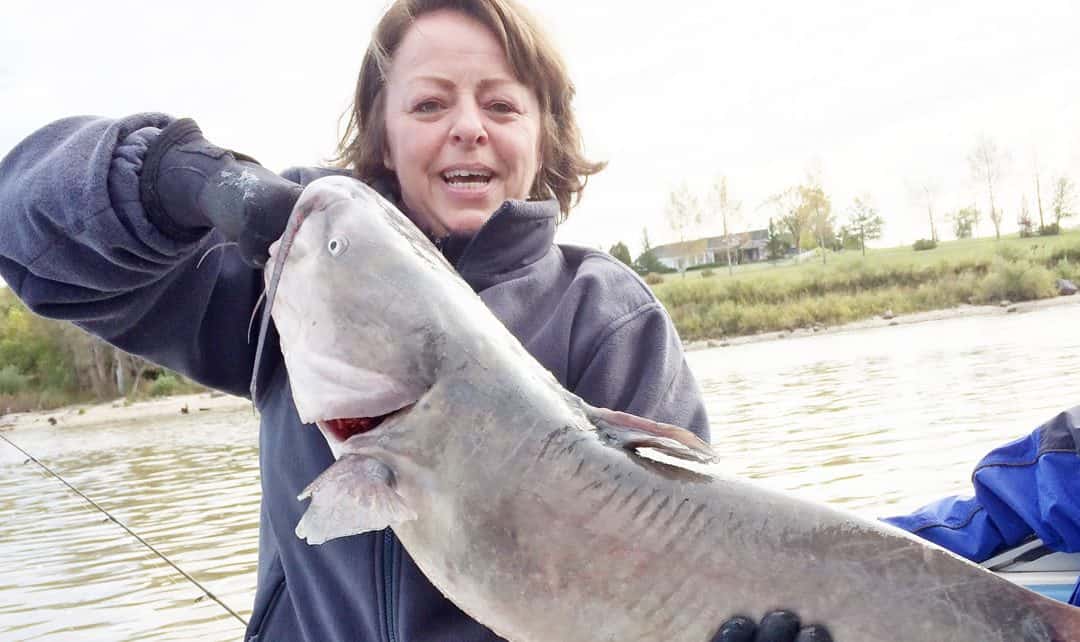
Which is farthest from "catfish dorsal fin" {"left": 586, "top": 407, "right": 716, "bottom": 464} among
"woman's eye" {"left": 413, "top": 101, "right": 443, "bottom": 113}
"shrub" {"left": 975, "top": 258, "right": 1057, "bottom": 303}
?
"shrub" {"left": 975, "top": 258, "right": 1057, "bottom": 303}

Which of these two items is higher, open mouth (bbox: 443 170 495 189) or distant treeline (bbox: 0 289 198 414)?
open mouth (bbox: 443 170 495 189)

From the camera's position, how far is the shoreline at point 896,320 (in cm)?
3005

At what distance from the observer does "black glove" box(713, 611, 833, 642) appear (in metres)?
1.47

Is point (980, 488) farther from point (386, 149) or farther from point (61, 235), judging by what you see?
point (61, 235)

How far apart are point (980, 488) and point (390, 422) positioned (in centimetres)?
179

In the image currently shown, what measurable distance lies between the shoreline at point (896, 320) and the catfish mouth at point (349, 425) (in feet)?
98.1

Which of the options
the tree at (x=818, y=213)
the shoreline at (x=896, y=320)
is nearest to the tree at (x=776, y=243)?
the tree at (x=818, y=213)

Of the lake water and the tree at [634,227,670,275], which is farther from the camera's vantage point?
the tree at [634,227,670,275]

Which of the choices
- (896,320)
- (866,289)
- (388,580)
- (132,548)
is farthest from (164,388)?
(388,580)

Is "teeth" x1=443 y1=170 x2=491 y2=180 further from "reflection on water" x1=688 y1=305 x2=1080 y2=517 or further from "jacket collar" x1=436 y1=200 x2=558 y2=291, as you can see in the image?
"reflection on water" x1=688 y1=305 x2=1080 y2=517

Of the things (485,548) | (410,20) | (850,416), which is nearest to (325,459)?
(485,548)

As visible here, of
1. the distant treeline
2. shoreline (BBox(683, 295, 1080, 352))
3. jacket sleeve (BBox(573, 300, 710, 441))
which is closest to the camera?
jacket sleeve (BBox(573, 300, 710, 441))

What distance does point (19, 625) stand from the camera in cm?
634

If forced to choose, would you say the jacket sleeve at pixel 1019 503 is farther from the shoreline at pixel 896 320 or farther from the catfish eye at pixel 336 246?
the shoreline at pixel 896 320
